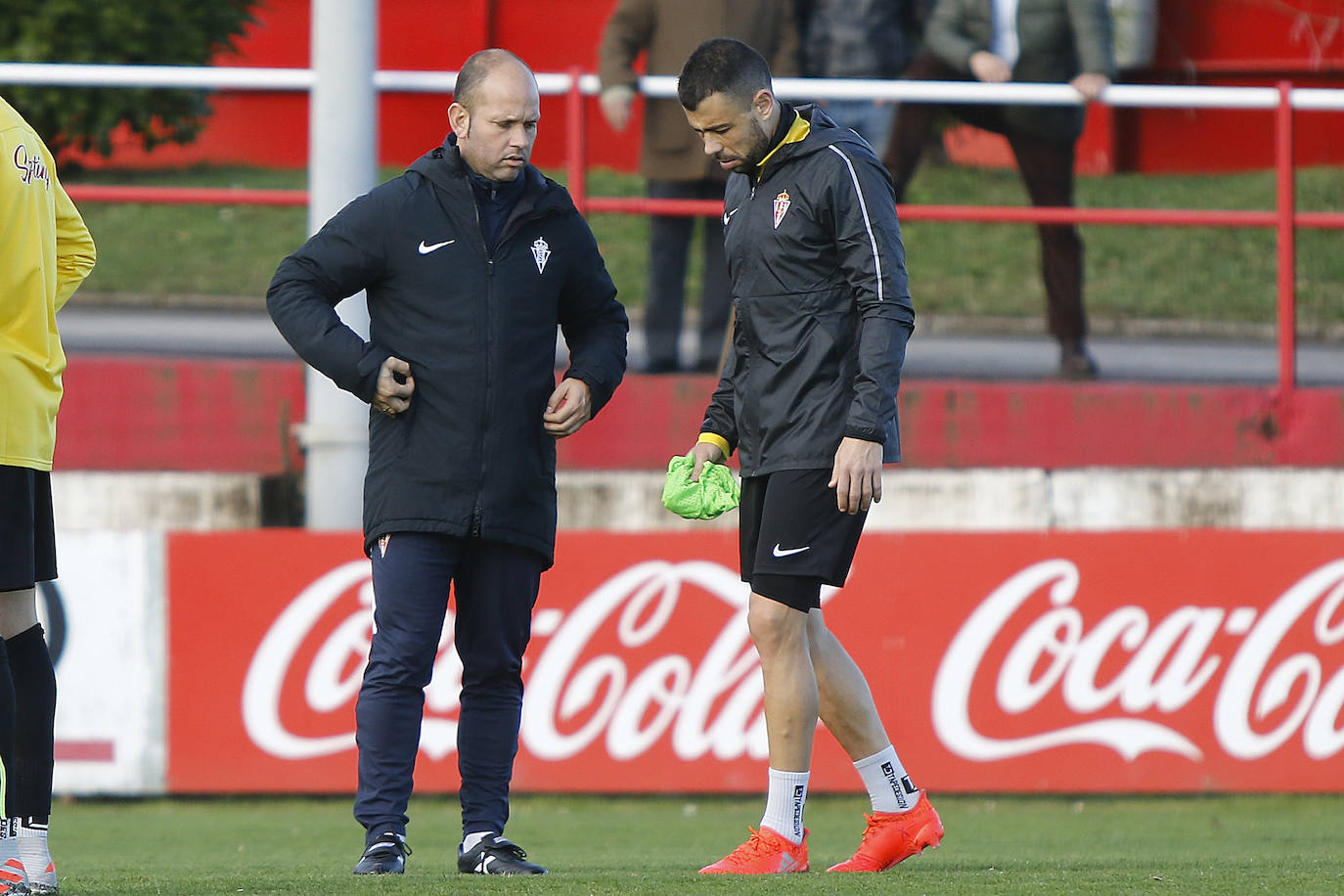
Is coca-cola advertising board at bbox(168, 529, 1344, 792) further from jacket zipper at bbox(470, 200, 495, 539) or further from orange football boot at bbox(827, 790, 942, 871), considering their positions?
jacket zipper at bbox(470, 200, 495, 539)

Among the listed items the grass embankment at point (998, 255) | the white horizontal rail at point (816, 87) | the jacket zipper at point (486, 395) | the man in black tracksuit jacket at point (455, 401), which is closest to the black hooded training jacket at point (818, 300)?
the man in black tracksuit jacket at point (455, 401)

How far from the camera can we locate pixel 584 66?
691 inches

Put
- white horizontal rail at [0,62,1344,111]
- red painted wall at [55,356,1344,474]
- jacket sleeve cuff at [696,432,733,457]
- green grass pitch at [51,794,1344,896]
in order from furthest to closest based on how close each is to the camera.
A: red painted wall at [55,356,1344,474] < white horizontal rail at [0,62,1344,111] < jacket sleeve cuff at [696,432,733,457] < green grass pitch at [51,794,1344,896]

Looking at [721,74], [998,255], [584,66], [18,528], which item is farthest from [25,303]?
[584,66]

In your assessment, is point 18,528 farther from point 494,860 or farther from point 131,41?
point 131,41

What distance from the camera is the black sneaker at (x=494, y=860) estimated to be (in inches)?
173

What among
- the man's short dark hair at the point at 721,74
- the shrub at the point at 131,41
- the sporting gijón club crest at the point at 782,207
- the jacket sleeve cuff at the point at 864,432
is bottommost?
the jacket sleeve cuff at the point at 864,432

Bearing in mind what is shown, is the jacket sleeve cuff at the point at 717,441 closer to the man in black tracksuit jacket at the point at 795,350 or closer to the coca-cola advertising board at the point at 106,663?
the man in black tracksuit jacket at the point at 795,350

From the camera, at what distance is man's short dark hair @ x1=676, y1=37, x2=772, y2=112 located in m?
4.33

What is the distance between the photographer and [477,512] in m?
4.45

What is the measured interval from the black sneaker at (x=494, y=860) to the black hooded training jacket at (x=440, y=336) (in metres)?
0.69

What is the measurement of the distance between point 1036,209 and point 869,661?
6.23 ft

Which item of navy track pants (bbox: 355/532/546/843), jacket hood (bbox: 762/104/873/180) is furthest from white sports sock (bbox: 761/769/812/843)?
jacket hood (bbox: 762/104/873/180)

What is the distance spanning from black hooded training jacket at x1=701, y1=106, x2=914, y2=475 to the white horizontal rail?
292cm
